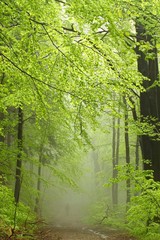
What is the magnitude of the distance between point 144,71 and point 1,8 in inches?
270

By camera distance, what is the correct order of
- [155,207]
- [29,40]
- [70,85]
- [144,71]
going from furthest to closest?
[144,71]
[155,207]
[70,85]
[29,40]

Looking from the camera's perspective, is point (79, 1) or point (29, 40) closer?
point (79, 1)

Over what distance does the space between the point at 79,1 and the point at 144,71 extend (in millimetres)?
6247

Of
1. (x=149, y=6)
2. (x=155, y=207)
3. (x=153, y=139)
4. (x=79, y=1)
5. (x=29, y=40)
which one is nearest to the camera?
(x=79, y=1)

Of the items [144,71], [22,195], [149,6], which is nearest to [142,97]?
[144,71]

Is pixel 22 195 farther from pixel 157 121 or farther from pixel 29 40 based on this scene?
pixel 29 40

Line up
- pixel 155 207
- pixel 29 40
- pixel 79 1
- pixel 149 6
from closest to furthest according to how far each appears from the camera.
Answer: pixel 79 1 < pixel 29 40 < pixel 155 207 < pixel 149 6

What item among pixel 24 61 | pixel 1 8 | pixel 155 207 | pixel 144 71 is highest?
pixel 144 71

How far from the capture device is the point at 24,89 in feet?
20.0

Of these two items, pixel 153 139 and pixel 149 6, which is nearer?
pixel 149 6

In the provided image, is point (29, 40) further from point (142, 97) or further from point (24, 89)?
point (142, 97)

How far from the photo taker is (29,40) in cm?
517

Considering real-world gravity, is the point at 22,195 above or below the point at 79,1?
below

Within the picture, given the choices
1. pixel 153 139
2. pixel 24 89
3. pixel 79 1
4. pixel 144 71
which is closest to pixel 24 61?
pixel 24 89
